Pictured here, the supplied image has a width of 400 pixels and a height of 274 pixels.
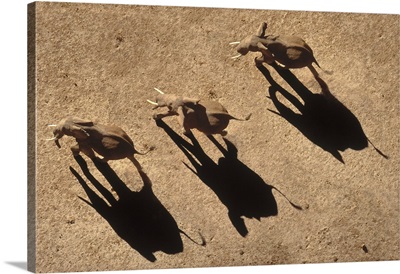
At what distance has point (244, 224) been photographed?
6.66 meters

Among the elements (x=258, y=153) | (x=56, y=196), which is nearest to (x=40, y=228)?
(x=56, y=196)

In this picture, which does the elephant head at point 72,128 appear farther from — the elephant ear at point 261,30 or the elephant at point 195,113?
the elephant ear at point 261,30

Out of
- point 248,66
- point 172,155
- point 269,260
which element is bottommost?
point 269,260

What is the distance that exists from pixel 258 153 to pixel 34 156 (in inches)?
48.4

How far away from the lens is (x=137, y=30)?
650cm

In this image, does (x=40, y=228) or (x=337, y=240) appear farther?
(x=337, y=240)

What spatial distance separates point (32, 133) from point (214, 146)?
0.98m

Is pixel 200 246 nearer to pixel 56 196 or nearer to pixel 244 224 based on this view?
pixel 244 224

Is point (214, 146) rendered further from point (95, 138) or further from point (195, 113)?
point (95, 138)

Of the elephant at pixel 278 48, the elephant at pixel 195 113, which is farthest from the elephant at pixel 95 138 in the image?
the elephant at pixel 278 48

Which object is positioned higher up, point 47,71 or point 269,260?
point 47,71

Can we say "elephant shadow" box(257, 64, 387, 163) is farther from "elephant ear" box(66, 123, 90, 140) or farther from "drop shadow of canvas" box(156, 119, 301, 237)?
"elephant ear" box(66, 123, 90, 140)

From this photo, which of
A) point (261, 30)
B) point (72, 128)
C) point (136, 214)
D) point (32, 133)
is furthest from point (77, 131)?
point (261, 30)

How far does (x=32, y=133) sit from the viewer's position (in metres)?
6.37
